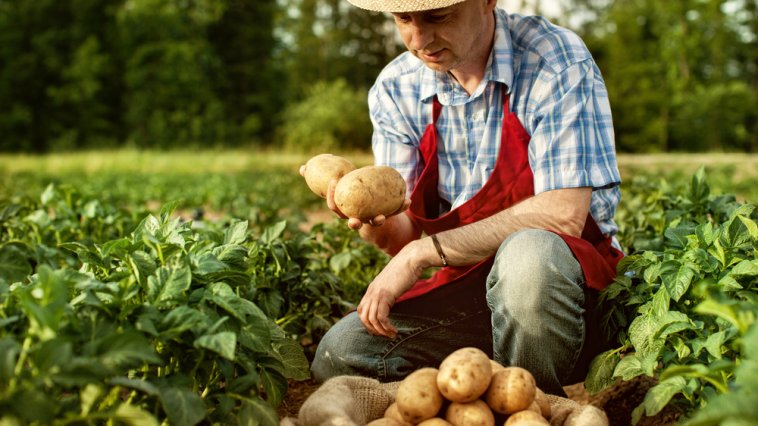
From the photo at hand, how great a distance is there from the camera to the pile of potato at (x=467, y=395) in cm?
207

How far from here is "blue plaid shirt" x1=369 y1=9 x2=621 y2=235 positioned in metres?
2.68

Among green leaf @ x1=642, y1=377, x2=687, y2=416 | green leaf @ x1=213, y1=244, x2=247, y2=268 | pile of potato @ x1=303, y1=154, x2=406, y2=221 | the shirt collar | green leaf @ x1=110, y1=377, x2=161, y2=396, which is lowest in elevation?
green leaf @ x1=642, y1=377, x2=687, y2=416

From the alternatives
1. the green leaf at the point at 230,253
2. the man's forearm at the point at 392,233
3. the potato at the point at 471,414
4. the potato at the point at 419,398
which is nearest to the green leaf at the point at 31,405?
the green leaf at the point at 230,253

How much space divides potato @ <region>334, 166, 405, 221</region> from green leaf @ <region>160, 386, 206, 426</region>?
0.97 metres

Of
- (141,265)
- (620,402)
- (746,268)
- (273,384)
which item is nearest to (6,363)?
(141,265)

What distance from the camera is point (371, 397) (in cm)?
237

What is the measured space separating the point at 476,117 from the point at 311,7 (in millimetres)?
33300

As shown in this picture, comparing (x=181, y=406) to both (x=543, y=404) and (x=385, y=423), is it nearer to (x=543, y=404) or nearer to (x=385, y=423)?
(x=385, y=423)

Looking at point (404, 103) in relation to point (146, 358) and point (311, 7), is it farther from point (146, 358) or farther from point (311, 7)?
point (311, 7)

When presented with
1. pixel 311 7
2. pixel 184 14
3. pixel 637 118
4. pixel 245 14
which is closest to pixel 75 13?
pixel 184 14

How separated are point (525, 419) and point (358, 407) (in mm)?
518

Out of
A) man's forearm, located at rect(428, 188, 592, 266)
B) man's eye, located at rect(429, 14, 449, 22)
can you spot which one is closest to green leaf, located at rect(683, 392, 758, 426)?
man's forearm, located at rect(428, 188, 592, 266)

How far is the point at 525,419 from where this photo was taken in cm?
205

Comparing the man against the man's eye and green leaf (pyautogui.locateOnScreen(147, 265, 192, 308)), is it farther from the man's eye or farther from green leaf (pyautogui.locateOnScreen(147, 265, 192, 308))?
green leaf (pyautogui.locateOnScreen(147, 265, 192, 308))
